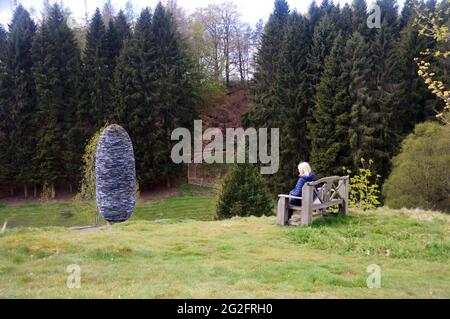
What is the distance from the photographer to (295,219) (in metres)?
11.2

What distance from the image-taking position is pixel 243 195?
20.2 meters

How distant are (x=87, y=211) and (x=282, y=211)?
724 inches

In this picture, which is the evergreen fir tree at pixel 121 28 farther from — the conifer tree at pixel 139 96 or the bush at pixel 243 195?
the bush at pixel 243 195

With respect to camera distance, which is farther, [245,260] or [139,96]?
[139,96]

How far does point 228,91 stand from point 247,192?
101 feet

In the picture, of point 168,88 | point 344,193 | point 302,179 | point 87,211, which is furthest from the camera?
point 168,88

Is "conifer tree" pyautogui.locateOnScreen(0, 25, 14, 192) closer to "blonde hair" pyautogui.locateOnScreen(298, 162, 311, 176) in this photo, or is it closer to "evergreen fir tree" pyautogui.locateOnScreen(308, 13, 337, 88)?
"evergreen fir tree" pyautogui.locateOnScreen(308, 13, 337, 88)

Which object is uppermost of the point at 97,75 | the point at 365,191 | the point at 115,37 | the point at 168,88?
the point at 115,37

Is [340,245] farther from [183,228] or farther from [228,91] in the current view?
[228,91]

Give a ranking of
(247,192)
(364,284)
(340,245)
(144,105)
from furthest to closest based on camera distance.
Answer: (144,105)
(247,192)
(340,245)
(364,284)

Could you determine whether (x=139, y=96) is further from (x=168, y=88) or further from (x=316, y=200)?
(x=316, y=200)

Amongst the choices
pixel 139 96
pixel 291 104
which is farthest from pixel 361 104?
pixel 139 96

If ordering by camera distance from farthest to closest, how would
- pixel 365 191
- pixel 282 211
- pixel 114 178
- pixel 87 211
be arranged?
1. pixel 87 211
2. pixel 365 191
3. pixel 114 178
4. pixel 282 211
